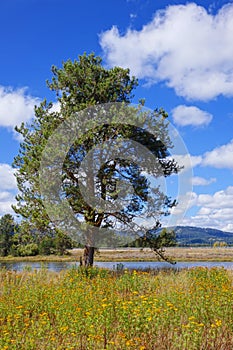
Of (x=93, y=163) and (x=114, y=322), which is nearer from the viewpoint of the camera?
(x=114, y=322)

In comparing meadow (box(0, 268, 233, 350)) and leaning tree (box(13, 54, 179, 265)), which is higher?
leaning tree (box(13, 54, 179, 265))

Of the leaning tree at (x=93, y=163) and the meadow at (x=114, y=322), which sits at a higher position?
the leaning tree at (x=93, y=163)

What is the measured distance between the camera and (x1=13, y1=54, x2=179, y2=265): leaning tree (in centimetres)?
1518

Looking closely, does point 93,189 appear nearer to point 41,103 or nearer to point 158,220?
point 158,220

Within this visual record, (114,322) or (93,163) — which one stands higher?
(93,163)

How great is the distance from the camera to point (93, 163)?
15.9m

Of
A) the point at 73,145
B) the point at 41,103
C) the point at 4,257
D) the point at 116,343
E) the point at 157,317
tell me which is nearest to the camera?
the point at 116,343

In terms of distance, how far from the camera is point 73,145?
15.1 meters

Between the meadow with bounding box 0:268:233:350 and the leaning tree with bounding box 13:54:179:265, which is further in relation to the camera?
the leaning tree with bounding box 13:54:179:265

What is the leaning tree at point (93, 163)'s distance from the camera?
49.8ft

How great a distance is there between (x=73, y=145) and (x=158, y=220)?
4881 millimetres

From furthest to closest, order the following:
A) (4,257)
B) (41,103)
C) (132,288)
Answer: (4,257) < (41,103) < (132,288)

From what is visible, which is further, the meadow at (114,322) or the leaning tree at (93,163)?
the leaning tree at (93,163)

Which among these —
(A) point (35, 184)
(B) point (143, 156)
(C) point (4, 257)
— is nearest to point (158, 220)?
(B) point (143, 156)
